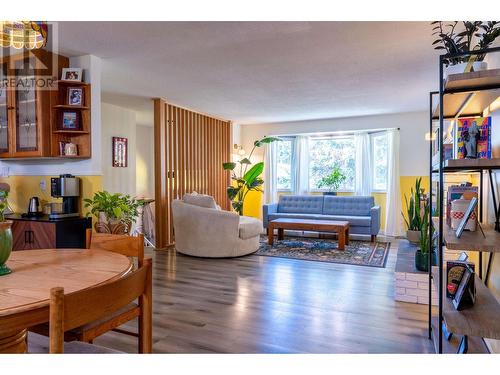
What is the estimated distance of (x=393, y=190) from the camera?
6.54 meters

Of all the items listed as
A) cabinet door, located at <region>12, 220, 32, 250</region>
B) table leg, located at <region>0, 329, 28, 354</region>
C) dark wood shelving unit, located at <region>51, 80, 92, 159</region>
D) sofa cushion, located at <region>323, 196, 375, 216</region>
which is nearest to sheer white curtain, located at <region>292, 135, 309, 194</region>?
sofa cushion, located at <region>323, 196, 375, 216</region>

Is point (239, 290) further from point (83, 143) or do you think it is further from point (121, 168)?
point (121, 168)

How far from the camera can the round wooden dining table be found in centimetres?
105

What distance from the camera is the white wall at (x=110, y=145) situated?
575 centimetres

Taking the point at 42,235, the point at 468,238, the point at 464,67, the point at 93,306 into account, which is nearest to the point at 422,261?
the point at 468,238

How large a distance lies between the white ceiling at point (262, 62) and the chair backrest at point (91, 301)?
7.22 feet

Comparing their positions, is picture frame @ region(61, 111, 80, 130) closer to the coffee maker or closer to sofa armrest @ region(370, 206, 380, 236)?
the coffee maker

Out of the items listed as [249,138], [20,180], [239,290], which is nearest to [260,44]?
[239,290]

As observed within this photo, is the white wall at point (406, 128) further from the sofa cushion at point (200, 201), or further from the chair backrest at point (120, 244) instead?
the chair backrest at point (120, 244)

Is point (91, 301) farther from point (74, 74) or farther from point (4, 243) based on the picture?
point (74, 74)

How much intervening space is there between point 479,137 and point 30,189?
13.9 feet

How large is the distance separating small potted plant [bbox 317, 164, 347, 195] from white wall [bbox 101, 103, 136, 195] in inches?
157

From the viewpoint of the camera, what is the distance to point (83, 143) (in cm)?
348
